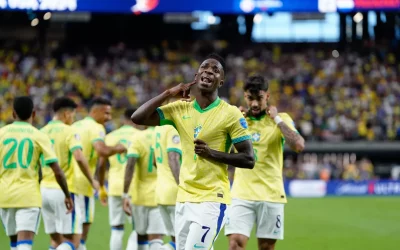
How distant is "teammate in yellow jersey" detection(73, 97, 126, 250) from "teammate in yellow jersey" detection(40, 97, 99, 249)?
34 centimetres

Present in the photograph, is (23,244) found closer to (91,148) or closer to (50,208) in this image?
(50,208)

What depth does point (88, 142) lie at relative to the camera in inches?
437

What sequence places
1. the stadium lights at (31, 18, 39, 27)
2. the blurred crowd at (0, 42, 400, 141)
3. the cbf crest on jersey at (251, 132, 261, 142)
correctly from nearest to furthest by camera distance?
the cbf crest on jersey at (251, 132, 261, 142), the blurred crowd at (0, 42, 400, 141), the stadium lights at (31, 18, 39, 27)

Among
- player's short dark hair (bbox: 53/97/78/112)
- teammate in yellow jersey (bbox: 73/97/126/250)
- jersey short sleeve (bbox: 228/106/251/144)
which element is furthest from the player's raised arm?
teammate in yellow jersey (bbox: 73/97/126/250)

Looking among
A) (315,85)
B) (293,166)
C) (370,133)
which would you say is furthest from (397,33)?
(293,166)

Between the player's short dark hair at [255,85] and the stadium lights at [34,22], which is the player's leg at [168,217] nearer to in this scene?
the player's short dark hair at [255,85]

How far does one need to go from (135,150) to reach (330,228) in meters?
10.0

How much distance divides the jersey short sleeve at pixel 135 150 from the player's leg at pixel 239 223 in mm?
2137

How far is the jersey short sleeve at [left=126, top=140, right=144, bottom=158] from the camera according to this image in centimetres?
1040

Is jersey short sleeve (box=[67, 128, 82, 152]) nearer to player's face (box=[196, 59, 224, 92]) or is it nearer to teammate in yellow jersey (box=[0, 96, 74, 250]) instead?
teammate in yellow jersey (box=[0, 96, 74, 250])

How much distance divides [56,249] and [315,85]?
32471mm

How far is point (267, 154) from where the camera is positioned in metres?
8.89

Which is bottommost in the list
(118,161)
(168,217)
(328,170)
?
(328,170)

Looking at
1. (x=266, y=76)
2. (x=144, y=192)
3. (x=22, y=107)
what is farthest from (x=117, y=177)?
(x=266, y=76)
